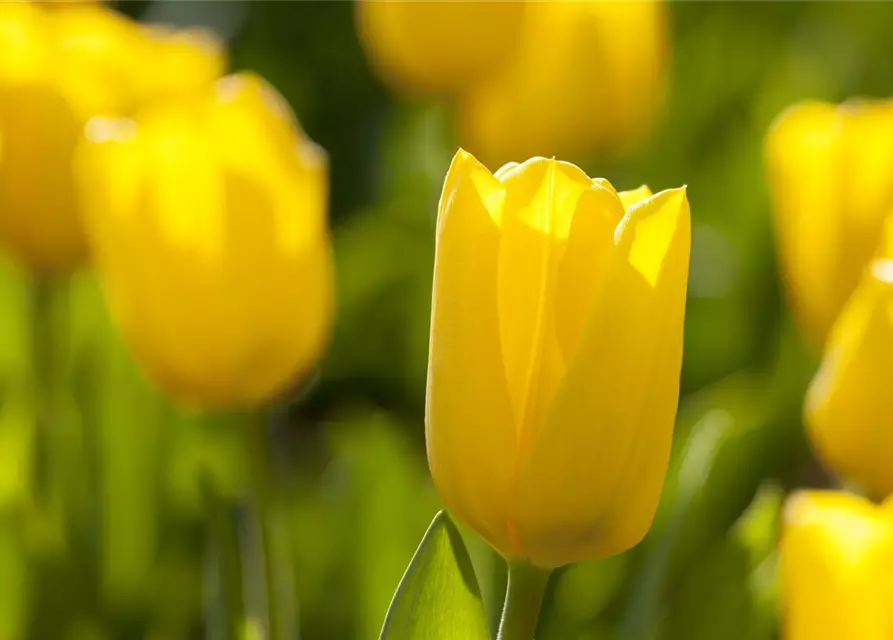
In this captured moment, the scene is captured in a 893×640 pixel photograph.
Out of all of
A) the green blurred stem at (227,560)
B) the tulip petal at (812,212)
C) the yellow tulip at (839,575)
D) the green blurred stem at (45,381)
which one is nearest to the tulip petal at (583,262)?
the yellow tulip at (839,575)

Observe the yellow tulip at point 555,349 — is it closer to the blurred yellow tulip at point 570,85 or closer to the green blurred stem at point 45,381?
the green blurred stem at point 45,381

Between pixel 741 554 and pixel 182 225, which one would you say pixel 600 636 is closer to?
pixel 741 554

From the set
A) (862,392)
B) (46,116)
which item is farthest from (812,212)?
(46,116)

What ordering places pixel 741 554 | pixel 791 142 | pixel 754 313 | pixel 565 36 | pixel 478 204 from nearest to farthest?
1. pixel 478 204
2. pixel 741 554
3. pixel 791 142
4. pixel 565 36
5. pixel 754 313

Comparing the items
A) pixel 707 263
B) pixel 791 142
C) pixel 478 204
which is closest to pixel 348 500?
pixel 791 142

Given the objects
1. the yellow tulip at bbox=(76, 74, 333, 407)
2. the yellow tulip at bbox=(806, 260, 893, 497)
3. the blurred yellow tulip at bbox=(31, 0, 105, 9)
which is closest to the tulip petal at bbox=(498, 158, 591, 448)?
the yellow tulip at bbox=(806, 260, 893, 497)

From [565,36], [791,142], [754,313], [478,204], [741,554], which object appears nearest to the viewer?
[478,204]

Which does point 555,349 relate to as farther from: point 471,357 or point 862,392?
point 862,392

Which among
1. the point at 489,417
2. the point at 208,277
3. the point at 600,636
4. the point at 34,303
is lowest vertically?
the point at 600,636
